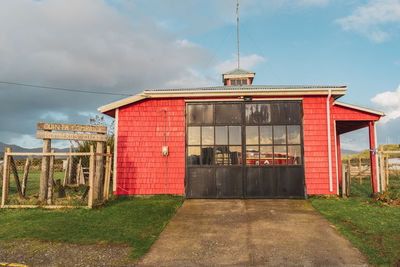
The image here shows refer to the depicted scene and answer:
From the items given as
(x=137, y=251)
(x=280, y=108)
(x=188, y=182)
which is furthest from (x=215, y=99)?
(x=137, y=251)

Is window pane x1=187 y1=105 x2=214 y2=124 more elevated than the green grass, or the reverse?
window pane x1=187 y1=105 x2=214 y2=124

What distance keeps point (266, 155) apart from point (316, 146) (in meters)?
1.97

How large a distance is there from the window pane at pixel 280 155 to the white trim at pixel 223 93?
82.1 inches

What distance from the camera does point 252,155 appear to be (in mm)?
9258

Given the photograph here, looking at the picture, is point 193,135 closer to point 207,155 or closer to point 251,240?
point 207,155

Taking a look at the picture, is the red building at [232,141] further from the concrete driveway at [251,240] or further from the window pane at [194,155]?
the concrete driveway at [251,240]

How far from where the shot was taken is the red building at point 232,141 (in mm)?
9172

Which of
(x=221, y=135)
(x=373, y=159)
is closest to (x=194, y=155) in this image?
(x=221, y=135)

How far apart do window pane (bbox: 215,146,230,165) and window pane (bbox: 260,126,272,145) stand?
1.43 meters

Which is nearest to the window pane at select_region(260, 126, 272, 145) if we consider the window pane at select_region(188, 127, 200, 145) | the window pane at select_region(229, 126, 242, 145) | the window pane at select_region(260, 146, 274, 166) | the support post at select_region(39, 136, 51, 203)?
the window pane at select_region(260, 146, 274, 166)


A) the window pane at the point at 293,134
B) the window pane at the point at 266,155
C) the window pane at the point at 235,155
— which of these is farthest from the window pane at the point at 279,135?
the window pane at the point at 235,155

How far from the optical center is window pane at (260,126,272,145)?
9289 mm

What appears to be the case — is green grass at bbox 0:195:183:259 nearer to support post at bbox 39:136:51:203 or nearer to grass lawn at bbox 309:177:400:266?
support post at bbox 39:136:51:203

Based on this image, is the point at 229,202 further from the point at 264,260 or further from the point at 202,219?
the point at 264,260
